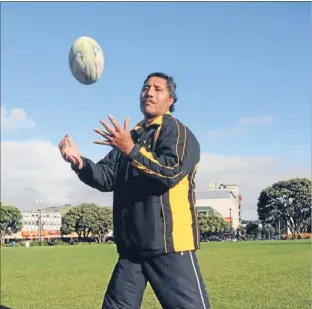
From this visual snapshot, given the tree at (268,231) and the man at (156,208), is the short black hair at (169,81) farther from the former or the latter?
the tree at (268,231)

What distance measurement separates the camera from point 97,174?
14.6 ft

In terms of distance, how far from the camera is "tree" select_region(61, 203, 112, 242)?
4181 inches

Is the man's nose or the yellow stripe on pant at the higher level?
the man's nose

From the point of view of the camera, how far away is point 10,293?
10570 millimetres

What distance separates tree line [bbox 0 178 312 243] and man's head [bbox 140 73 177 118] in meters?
94.4

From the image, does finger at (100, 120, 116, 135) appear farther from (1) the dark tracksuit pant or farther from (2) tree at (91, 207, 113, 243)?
(2) tree at (91, 207, 113, 243)

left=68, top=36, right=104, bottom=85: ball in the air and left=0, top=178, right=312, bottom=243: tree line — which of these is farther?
left=0, top=178, right=312, bottom=243: tree line

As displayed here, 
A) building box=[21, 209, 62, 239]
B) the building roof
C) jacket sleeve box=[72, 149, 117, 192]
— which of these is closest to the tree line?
building box=[21, 209, 62, 239]

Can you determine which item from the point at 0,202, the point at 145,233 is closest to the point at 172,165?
the point at 145,233

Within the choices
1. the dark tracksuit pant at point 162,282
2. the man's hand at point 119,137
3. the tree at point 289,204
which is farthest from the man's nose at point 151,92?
the tree at point 289,204

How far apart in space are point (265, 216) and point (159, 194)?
101229 mm

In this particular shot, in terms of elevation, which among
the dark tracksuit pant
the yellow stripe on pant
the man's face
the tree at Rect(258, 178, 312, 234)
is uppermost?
the tree at Rect(258, 178, 312, 234)

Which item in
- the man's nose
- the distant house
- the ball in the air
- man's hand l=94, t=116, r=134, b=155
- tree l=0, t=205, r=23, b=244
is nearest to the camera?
man's hand l=94, t=116, r=134, b=155

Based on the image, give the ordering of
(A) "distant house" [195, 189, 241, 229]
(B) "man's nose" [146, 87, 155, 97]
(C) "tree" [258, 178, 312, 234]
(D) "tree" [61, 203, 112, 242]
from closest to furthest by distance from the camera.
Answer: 1. (B) "man's nose" [146, 87, 155, 97]
2. (C) "tree" [258, 178, 312, 234]
3. (D) "tree" [61, 203, 112, 242]
4. (A) "distant house" [195, 189, 241, 229]
